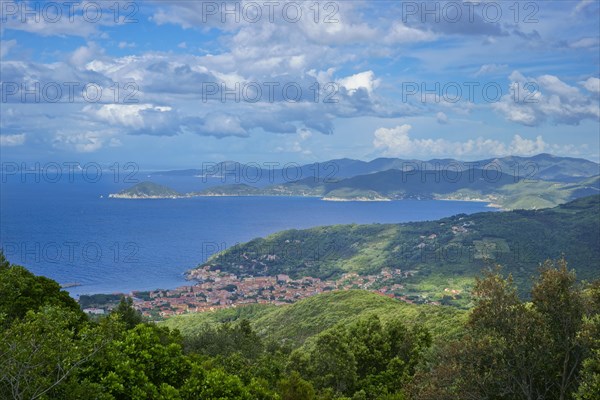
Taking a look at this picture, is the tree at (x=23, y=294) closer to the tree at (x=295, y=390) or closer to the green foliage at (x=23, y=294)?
the green foliage at (x=23, y=294)

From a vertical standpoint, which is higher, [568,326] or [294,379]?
[568,326]

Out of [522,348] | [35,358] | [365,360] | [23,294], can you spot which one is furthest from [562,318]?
[23,294]

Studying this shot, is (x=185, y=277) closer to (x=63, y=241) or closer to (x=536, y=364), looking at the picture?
(x=63, y=241)

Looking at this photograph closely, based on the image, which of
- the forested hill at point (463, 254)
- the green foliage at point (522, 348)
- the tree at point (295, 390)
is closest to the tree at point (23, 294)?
the tree at point (295, 390)

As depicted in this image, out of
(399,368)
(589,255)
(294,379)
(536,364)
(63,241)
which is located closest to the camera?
(536,364)

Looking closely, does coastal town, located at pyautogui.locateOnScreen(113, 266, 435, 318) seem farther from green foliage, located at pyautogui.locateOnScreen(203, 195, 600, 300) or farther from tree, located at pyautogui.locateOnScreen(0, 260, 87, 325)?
tree, located at pyautogui.locateOnScreen(0, 260, 87, 325)

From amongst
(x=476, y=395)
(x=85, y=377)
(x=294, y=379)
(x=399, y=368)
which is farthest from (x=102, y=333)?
(x=399, y=368)

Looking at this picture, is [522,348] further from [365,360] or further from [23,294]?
[23,294]
